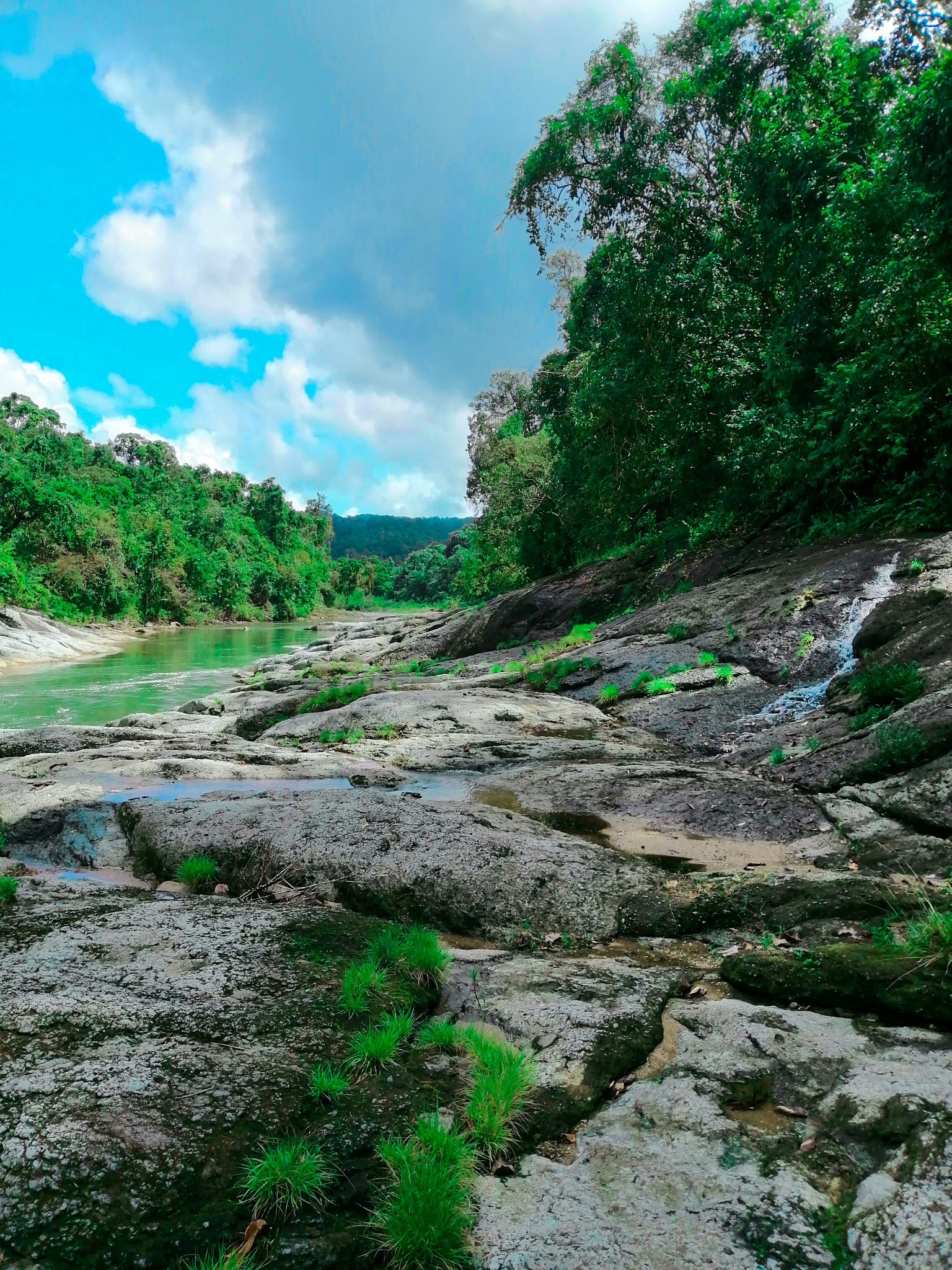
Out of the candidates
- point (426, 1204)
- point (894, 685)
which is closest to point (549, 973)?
point (426, 1204)

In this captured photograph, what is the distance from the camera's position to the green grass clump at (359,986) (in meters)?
3.99

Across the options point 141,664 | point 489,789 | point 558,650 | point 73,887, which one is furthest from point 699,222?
point 141,664

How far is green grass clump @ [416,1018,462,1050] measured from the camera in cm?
382

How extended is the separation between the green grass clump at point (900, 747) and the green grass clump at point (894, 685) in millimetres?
1238

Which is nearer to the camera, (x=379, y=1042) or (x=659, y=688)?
(x=379, y=1042)

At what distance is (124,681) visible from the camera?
1206 inches

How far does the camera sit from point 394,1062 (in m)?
3.63

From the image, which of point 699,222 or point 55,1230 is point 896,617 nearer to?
point 55,1230

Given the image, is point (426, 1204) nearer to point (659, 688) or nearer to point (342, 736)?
point (342, 736)

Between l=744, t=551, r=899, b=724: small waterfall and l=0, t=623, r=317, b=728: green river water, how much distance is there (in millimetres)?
18295

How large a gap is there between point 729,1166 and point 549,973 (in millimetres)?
1718

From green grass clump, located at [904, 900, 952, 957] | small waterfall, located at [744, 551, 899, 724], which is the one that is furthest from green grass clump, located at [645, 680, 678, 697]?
green grass clump, located at [904, 900, 952, 957]

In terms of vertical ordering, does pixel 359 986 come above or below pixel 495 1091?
above

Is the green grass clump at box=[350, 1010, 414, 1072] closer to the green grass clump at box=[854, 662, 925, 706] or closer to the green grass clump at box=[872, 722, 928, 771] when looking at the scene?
the green grass clump at box=[872, 722, 928, 771]
